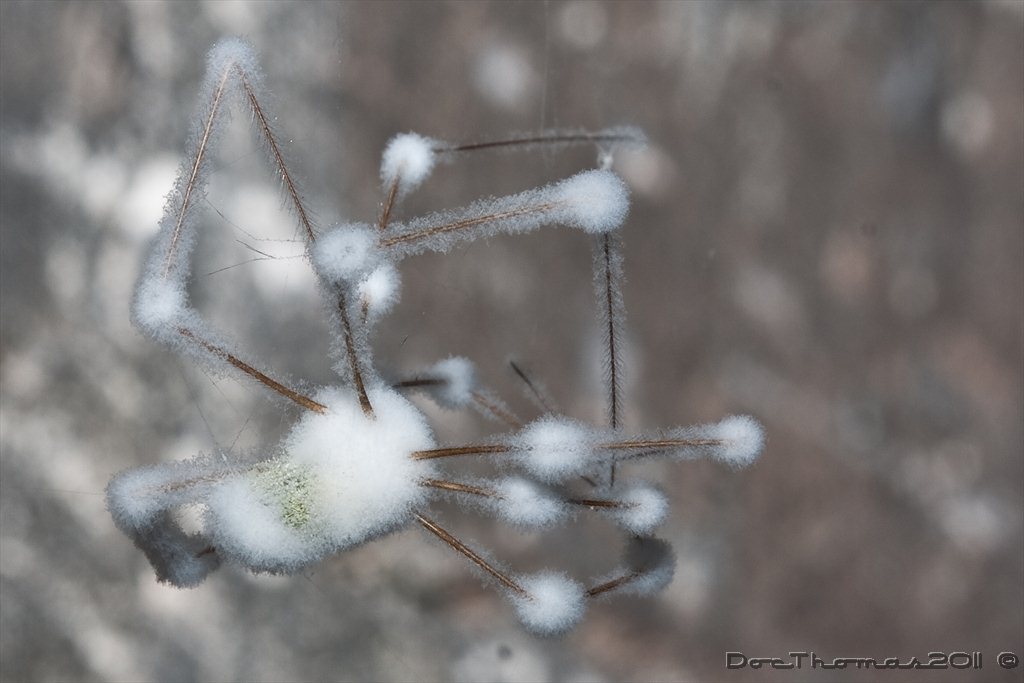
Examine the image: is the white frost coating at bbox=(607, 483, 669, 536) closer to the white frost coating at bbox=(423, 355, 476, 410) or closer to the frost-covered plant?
the frost-covered plant

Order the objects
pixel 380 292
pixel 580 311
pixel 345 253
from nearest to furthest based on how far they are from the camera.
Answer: pixel 345 253 → pixel 380 292 → pixel 580 311

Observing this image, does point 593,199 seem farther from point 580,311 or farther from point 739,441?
point 580,311

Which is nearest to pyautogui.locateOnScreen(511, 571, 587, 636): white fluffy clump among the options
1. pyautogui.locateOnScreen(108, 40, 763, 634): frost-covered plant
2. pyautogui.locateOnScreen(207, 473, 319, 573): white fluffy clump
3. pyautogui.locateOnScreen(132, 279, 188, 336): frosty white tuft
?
pyautogui.locateOnScreen(108, 40, 763, 634): frost-covered plant

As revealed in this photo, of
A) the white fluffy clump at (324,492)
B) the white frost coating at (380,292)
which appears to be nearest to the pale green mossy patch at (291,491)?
the white fluffy clump at (324,492)

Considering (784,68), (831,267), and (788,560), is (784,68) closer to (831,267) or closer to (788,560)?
(831,267)

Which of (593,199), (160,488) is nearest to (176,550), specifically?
(160,488)

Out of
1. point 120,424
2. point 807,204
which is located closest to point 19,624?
point 120,424

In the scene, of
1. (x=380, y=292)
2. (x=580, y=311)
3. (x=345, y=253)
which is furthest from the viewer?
(x=580, y=311)
